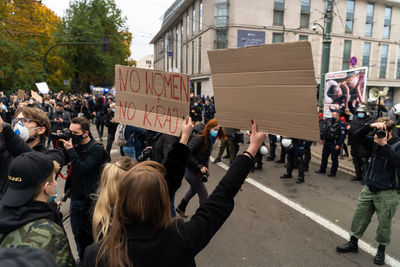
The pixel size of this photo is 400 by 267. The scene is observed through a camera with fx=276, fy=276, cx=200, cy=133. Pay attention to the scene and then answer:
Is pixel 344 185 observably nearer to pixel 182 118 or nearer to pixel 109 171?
pixel 182 118

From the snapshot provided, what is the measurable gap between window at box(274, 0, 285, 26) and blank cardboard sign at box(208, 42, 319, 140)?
35477 mm

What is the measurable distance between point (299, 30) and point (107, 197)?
36.5 metres

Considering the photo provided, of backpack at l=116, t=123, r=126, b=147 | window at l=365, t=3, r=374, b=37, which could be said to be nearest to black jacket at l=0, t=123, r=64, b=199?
backpack at l=116, t=123, r=126, b=147

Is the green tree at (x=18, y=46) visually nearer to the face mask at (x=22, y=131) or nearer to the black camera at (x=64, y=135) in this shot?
the face mask at (x=22, y=131)

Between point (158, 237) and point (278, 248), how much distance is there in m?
3.02

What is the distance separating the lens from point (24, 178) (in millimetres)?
1650

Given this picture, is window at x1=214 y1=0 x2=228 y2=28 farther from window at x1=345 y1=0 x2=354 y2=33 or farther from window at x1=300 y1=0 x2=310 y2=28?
window at x1=345 y1=0 x2=354 y2=33

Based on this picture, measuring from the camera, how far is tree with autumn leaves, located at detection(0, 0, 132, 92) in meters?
24.7

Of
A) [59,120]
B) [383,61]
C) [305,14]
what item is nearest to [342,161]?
[59,120]

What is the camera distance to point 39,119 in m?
3.20

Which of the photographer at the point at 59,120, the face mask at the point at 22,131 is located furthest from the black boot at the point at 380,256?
the photographer at the point at 59,120

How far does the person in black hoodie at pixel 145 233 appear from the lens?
51.1 inches

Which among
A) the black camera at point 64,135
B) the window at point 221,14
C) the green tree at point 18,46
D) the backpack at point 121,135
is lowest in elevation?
the backpack at point 121,135

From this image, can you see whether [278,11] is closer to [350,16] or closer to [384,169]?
[350,16]
